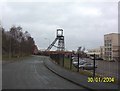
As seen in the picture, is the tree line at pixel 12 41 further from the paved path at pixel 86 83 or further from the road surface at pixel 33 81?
the paved path at pixel 86 83

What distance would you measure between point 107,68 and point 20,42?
7851 cm

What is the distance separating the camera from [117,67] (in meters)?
20.8

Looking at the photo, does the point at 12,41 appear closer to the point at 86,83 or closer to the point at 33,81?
the point at 33,81

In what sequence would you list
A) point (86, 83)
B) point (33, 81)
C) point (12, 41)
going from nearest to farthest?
point (86, 83), point (33, 81), point (12, 41)

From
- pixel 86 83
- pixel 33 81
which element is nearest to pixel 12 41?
pixel 33 81

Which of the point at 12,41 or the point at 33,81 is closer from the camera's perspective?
the point at 33,81

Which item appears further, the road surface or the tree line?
the tree line

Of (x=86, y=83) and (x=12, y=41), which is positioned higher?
(x=12, y=41)

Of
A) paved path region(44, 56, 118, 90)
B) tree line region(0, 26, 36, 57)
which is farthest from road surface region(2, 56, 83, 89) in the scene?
tree line region(0, 26, 36, 57)

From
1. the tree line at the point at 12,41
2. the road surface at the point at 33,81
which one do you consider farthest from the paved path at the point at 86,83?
the tree line at the point at 12,41

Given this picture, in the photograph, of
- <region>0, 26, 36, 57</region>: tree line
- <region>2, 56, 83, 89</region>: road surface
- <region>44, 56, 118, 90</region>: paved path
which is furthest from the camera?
<region>0, 26, 36, 57</region>: tree line

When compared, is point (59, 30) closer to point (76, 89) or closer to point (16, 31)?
point (16, 31)

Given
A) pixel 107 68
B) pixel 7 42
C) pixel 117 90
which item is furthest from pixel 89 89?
pixel 7 42

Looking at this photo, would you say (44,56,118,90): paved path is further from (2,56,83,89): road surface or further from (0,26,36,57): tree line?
(0,26,36,57): tree line
